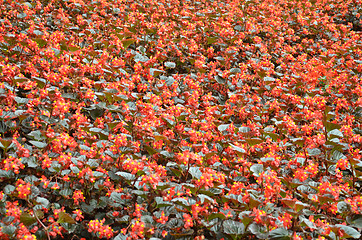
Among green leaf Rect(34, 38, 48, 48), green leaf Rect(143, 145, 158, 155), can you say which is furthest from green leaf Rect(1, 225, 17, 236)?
green leaf Rect(34, 38, 48, 48)

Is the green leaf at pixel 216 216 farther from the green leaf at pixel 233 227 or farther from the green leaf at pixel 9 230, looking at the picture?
the green leaf at pixel 9 230

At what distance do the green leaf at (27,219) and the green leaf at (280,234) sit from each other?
139 cm

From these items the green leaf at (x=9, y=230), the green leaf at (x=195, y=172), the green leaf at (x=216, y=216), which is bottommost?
the green leaf at (x=9, y=230)

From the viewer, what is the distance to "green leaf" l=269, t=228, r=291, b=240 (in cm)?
193

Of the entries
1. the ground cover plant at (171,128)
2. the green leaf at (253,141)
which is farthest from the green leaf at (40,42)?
the green leaf at (253,141)

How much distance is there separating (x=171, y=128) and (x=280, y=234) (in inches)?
55.5

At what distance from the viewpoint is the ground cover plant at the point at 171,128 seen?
2053 mm


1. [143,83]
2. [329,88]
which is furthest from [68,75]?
[329,88]

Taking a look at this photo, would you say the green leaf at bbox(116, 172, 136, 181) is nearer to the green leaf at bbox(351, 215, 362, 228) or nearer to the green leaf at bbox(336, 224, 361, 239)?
the green leaf at bbox(336, 224, 361, 239)

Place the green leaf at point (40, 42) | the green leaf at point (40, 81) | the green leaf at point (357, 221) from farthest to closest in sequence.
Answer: the green leaf at point (40, 42) < the green leaf at point (40, 81) < the green leaf at point (357, 221)

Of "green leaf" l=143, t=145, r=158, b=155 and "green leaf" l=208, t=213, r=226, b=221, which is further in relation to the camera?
"green leaf" l=143, t=145, r=158, b=155

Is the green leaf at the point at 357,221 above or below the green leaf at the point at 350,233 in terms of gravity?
below

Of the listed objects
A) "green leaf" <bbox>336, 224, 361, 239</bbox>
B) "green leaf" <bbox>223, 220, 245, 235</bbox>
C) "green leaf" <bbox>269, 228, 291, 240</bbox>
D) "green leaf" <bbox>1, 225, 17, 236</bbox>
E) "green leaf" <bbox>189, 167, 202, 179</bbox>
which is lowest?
"green leaf" <bbox>1, 225, 17, 236</bbox>

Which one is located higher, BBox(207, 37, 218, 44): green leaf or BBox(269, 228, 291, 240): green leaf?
BBox(207, 37, 218, 44): green leaf
